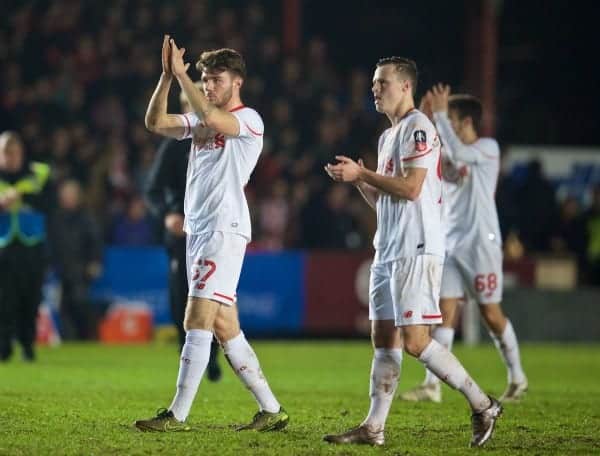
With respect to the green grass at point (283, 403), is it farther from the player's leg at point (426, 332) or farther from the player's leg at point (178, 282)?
the player's leg at point (178, 282)

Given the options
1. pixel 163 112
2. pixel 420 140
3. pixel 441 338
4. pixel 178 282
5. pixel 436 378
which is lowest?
pixel 436 378

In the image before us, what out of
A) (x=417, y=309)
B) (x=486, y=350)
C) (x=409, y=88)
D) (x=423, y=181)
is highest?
(x=409, y=88)

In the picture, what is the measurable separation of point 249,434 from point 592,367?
8378 millimetres

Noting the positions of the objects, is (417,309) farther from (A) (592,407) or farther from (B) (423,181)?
(A) (592,407)

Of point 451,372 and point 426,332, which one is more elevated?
point 426,332

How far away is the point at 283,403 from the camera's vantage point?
1082cm

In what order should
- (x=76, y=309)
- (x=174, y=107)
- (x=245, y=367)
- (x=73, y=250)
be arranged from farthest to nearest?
(x=76, y=309), (x=73, y=250), (x=174, y=107), (x=245, y=367)

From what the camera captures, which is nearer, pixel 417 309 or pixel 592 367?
pixel 417 309

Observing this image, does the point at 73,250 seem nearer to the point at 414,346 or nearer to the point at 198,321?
the point at 198,321

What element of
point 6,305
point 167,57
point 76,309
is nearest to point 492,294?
point 167,57

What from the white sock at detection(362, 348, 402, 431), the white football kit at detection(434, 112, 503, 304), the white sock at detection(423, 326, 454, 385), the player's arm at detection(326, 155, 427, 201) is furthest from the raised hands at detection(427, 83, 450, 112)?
the white sock at detection(362, 348, 402, 431)

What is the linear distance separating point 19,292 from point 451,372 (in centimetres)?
812

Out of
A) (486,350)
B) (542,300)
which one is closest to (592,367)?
(486,350)

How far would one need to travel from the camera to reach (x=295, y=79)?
23547mm
